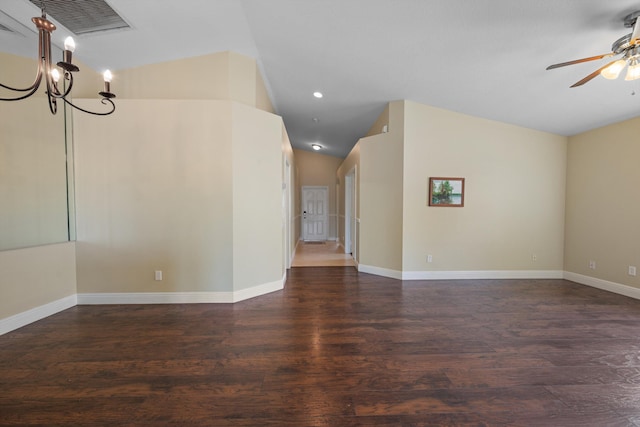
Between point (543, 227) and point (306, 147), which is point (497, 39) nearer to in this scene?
point (543, 227)

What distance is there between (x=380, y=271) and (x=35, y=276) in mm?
4653

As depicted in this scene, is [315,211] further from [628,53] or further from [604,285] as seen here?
[628,53]

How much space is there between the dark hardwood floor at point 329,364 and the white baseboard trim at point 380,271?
1076 millimetres

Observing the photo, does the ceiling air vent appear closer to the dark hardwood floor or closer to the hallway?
the dark hardwood floor

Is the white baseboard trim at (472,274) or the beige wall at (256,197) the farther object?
the white baseboard trim at (472,274)

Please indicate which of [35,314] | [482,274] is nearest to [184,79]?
[35,314]

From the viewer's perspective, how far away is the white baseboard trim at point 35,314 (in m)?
2.60

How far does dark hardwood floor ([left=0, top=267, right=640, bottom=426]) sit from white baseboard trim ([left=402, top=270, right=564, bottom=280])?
3.21 feet

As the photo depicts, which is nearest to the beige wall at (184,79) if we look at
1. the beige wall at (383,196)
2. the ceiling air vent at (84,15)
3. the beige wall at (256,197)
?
the beige wall at (256,197)

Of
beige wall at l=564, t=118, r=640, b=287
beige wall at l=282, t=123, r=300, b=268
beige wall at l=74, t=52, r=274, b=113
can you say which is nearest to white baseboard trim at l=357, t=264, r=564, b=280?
beige wall at l=564, t=118, r=640, b=287

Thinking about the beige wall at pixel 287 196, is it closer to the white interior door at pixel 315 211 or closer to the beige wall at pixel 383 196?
the beige wall at pixel 383 196

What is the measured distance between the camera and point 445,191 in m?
4.37

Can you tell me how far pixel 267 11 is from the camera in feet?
8.64

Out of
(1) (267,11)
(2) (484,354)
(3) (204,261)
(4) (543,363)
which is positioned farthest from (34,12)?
(4) (543,363)
